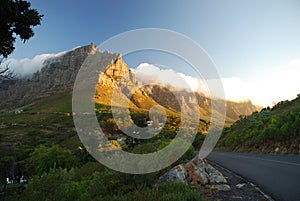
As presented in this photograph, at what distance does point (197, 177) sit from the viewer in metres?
8.86

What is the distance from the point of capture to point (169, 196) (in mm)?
5246

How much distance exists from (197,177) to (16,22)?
10726 millimetres

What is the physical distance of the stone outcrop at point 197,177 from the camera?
8.17 meters

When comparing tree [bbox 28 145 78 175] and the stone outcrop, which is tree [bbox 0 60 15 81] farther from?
tree [bbox 28 145 78 175]

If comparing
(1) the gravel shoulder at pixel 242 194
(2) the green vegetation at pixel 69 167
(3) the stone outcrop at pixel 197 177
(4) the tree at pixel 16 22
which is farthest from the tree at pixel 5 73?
(1) the gravel shoulder at pixel 242 194

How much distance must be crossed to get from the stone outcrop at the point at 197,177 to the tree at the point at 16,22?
926cm

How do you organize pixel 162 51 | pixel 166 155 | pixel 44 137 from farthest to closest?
1. pixel 44 137
2. pixel 166 155
3. pixel 162 51

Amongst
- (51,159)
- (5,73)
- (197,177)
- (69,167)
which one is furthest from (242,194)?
(51,159)

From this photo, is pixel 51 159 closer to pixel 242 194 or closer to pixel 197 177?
pixel 197 177

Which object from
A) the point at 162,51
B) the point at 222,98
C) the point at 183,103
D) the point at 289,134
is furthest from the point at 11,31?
the point at 289,134

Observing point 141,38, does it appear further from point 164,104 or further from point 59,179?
point 59,179

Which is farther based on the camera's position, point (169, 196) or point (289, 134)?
point (289, 134)

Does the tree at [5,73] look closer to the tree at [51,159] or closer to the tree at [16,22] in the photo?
the tree at [16,22]

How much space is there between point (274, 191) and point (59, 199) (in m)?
6.73
